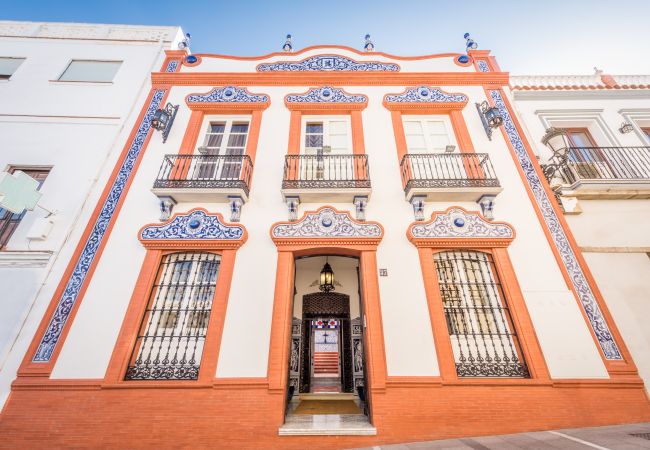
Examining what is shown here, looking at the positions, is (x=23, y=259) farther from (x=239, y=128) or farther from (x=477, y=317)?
(x=477, y=317)

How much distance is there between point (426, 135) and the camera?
22.3 feet

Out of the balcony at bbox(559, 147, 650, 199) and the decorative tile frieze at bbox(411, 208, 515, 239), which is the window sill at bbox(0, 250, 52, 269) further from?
the balcony at bbox(559, 147, 650, 199)

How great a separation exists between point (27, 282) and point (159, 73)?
5.89 meters

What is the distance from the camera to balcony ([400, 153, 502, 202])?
5.46 metres

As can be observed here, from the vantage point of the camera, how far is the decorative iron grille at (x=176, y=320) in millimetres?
4371

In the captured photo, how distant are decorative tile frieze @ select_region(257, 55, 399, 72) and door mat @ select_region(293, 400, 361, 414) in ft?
27.2

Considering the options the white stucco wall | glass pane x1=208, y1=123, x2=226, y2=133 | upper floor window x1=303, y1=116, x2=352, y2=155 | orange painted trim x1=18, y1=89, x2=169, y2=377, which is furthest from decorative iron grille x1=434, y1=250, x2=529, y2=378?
orange painted trim x1=18, y1=89, x2=169, y2=377

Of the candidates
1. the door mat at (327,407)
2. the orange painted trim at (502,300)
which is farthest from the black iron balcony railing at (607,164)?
the door mat at (327,407)

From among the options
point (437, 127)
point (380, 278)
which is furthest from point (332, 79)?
point (380, 278)

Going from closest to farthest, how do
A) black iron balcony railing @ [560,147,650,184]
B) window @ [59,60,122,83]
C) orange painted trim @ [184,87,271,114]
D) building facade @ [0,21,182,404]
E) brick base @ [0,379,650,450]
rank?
brick base @ [0,379,650,450], building facade @ [0,21,182,404], black iron balcony railing @ [560,147,650,184], orange painted trim @ [184,87,271,114], window @ [59,60,122,83]

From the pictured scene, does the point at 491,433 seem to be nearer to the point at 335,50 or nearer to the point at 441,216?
the point at 441,216

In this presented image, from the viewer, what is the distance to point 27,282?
16.1ft

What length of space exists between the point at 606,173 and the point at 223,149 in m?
9.46

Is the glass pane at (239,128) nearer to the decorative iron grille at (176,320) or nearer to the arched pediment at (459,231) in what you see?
the decorative iron grille at (176,320)
